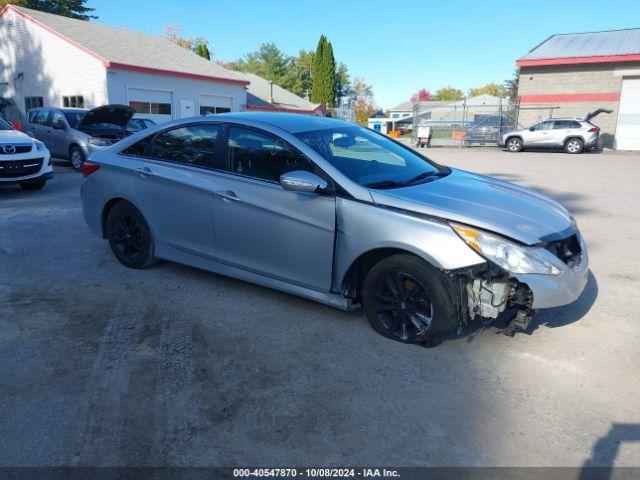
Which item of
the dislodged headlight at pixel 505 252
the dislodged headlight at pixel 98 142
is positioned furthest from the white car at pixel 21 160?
the dislodged headlight at pixel 505 252

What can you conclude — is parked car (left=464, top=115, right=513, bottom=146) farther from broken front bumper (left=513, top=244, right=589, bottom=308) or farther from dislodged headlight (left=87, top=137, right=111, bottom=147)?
broken front bumper (left=513, top=244, right=589, bottom=308)

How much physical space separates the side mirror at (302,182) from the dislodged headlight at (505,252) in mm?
1040

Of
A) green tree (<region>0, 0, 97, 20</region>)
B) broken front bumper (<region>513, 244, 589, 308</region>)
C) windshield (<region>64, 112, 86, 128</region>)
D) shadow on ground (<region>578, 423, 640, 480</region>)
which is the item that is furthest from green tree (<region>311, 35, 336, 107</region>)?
shadow on ground (<region>578, 423, 640, 480</region>)

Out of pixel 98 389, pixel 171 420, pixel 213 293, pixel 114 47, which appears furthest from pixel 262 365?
pixel 114 47

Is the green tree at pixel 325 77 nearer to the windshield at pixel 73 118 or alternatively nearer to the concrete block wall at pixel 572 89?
the concrete block wall at pixel 572 89

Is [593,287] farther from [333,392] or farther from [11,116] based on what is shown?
[11,116]

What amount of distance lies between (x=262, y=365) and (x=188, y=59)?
27714 mm

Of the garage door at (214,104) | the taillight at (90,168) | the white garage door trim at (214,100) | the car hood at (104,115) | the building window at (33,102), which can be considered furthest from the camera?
the garage door at (214,104)

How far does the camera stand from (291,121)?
4434 mm

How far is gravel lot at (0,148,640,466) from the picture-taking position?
2.61m

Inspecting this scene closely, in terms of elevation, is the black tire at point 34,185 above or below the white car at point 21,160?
below

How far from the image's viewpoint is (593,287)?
4.96 m

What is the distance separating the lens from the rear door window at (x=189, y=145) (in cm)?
454

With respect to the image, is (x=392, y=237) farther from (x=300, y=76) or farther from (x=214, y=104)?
(x=300, y=76)
